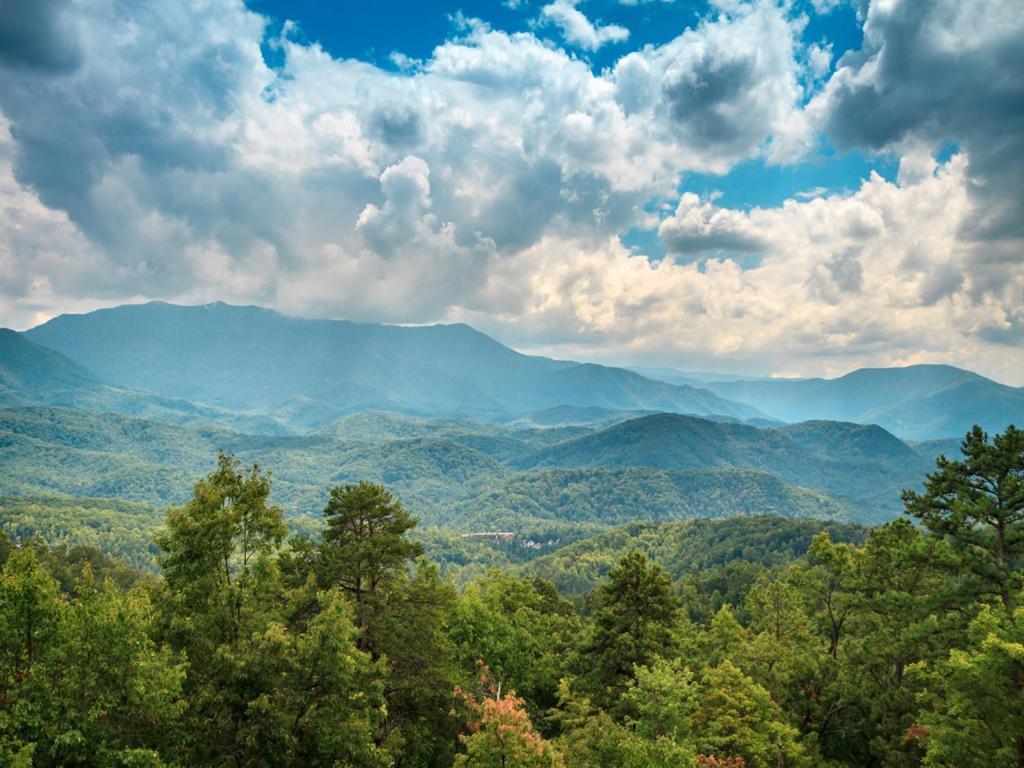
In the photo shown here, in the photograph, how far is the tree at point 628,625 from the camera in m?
32.2

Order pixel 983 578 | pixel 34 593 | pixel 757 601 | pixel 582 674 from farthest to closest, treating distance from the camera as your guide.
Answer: pixel 757 601 < pixel 582 674 < pixel 983 578 < pixel 34 593

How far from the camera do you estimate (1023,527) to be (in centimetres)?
2938

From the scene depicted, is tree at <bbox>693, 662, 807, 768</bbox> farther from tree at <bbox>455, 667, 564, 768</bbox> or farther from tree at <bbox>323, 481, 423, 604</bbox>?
tree at <bbox>323, 481, 423, 604</bbox>

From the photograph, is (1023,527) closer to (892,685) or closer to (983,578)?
(983,578)

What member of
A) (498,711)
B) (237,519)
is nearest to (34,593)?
(237,519)

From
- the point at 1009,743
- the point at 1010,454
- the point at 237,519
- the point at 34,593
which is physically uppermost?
the point at 1010,454

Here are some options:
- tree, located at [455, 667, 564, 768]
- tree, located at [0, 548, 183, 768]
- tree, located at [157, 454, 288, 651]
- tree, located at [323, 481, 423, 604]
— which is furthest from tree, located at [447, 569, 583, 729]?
tree, located at [0, 548, 183, 768]

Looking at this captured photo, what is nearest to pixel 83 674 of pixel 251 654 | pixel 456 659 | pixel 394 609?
pixel 251 654

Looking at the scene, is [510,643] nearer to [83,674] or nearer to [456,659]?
[456,659]

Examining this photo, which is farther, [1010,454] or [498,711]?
[1010,454]

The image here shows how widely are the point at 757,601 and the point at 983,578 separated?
120ft

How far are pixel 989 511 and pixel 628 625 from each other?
1908 centimetres

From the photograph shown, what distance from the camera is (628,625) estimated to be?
33.3 meters

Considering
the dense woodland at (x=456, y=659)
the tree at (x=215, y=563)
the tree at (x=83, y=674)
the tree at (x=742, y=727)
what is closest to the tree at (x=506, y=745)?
the dense woodland at (x=456, y=659)
